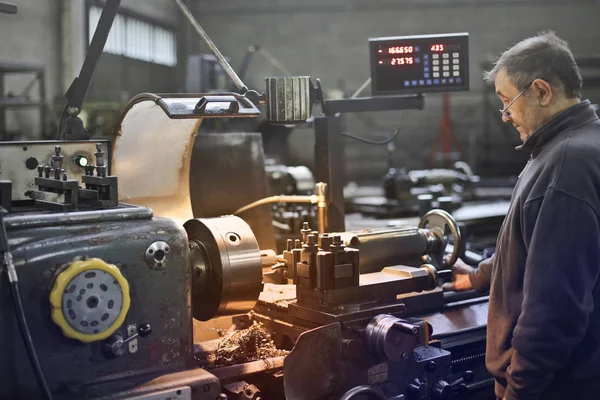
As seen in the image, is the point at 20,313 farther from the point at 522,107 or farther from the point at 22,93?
the point at 22,93

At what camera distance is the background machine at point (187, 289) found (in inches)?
44.6

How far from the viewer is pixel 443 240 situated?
2020 millimetres

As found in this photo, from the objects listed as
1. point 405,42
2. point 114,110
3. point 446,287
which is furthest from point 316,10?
point 446,287

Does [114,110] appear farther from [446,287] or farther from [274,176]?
[446,287]

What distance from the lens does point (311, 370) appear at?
1.40 meters

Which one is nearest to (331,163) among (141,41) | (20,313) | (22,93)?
(20,313)

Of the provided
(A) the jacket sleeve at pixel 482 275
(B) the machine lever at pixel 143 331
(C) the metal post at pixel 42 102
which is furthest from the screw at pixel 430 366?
(C) the metal post at pixel 42 102

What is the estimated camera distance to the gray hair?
138 cm

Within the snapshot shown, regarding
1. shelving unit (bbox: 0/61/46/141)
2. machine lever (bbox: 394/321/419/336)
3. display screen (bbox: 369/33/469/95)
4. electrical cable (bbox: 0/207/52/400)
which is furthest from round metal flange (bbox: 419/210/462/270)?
shelving unit (bbox: 0/61/46/141)

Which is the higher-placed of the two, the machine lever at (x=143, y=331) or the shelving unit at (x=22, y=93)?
the shelving unit at (x=22, y=93)

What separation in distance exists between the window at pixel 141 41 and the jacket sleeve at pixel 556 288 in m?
6.30

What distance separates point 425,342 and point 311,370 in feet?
1.14

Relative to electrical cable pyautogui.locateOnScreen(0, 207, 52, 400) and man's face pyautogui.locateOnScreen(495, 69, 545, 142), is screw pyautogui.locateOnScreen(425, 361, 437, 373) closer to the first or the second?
man's face pyautogui.locateOnScreen(495, 69, 545, 142)

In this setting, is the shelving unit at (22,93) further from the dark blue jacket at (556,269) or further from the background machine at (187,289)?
the dark blue jacket at (556,269)
